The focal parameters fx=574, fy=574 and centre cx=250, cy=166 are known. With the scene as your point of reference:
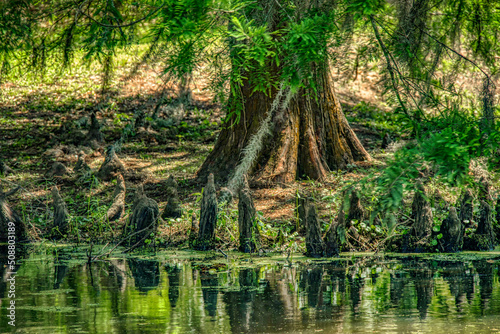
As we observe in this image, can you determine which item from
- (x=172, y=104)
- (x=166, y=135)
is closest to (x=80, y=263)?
(x=166, y=135)

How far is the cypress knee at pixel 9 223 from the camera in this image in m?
8.33

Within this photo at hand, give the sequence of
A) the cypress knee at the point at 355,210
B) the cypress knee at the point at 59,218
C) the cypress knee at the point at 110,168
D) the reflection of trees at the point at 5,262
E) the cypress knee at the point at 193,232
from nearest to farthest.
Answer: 1. the reflection of trees at the point at 5,262
2. the cypress knee at the point at 355,210
3. the cypress knee at the point at 193,232
4. the cypress knee at the point at 59,218
5. the cypress knee at the point at 110,168

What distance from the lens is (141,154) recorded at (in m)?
13.1

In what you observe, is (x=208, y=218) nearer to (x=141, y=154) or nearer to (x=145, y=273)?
(x=145, y=273)

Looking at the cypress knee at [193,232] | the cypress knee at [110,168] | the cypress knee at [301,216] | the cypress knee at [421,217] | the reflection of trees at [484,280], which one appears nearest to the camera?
the reflection of trees at [484,280]

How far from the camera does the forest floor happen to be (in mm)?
8734

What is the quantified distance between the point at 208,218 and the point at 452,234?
10.8ft

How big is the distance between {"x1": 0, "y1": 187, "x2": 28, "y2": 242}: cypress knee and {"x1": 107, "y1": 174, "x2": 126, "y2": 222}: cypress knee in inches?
50.5

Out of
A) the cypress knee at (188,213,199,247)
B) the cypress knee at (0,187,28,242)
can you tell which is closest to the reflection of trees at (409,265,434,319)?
the cypress knee at (188,213,199,247)

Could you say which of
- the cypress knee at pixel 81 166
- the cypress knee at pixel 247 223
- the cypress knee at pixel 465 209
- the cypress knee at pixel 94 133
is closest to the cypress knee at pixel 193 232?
the cypress knee at pixel 247 223

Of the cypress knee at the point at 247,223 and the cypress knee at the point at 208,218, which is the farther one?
the cypress knee at the point at 208,218

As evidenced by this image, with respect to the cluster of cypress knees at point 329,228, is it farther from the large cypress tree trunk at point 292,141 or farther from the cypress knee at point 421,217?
the large cypress tree trunk at point 292,141

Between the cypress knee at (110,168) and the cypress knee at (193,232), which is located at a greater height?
the cypress knee at (110,168)

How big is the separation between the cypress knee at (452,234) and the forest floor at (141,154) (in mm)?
843
